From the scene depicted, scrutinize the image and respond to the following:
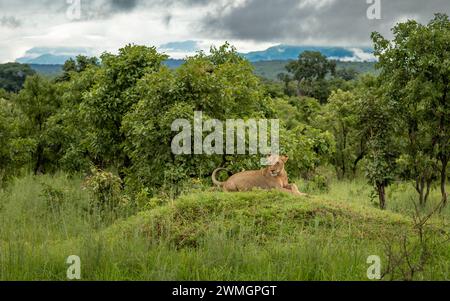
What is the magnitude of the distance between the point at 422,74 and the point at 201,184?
8.26 meters

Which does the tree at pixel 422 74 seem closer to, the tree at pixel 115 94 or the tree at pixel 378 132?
the tree at pixel 378 132

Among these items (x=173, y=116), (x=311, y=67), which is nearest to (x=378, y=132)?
(x=173, y=116)

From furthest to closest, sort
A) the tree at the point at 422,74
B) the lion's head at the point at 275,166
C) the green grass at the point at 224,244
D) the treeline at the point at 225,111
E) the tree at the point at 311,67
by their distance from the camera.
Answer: the tree at the point at 311,67 → the tree at the point at 422,74 → the treeline at the point at 225,111 → the lion's head at the point at 275,166 → the green grass at the point at 224,244

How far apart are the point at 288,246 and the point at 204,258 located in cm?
112

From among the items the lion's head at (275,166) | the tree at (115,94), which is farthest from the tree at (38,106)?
the lion's head at (275,166)

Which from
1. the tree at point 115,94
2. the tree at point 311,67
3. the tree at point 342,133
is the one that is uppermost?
the tree at point 311,67

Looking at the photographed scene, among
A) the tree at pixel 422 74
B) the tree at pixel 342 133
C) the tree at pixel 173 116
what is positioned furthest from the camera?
the tree at pixel 342 133

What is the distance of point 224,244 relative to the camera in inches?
250

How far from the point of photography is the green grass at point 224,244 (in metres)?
5.98

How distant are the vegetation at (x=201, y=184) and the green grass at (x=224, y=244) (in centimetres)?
3

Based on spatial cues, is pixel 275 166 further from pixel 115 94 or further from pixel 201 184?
pixel 115 94

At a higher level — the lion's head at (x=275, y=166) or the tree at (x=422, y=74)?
the tree at (x=422, y=74)

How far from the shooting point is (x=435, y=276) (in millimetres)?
5926
